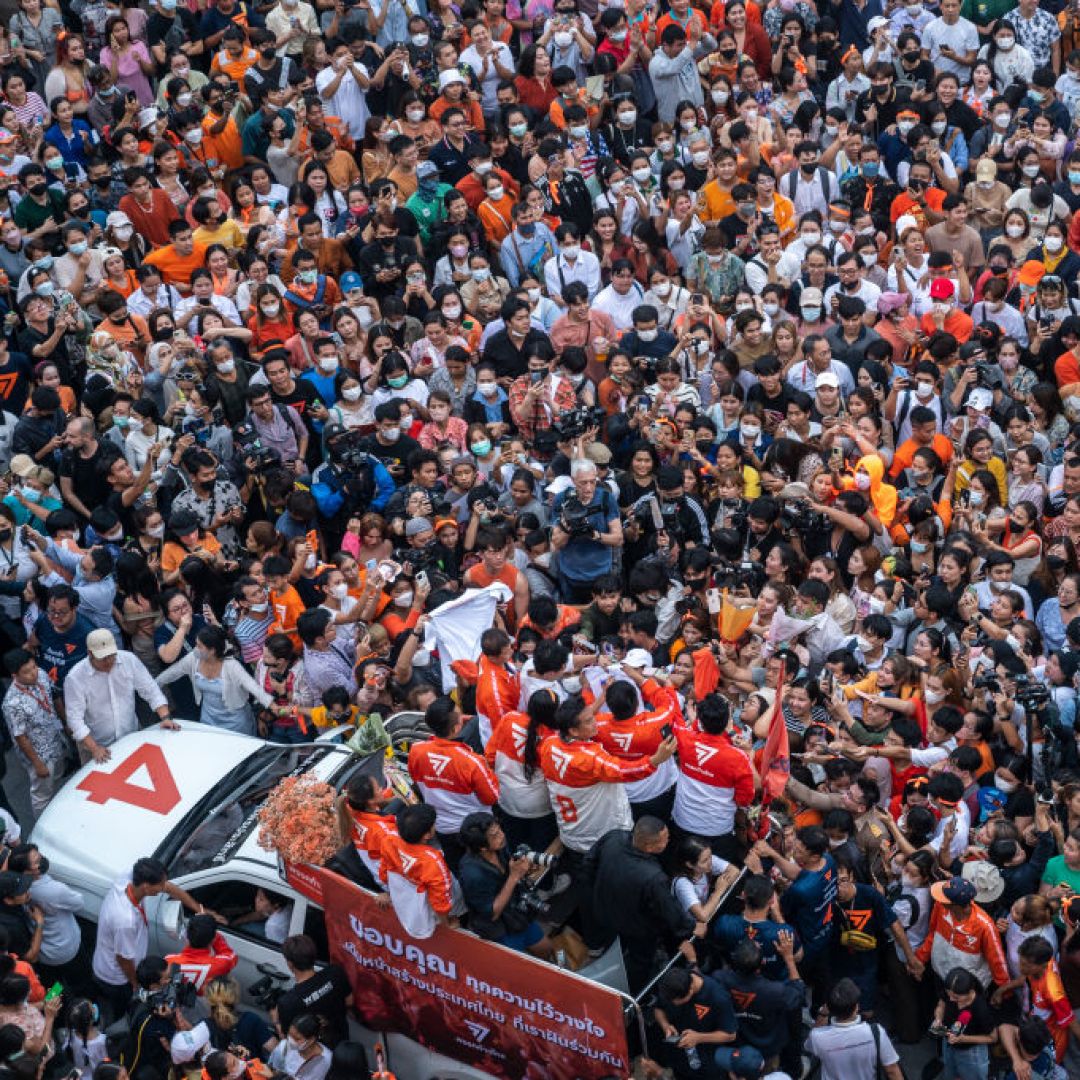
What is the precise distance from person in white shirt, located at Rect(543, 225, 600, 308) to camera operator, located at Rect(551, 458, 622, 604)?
289cm

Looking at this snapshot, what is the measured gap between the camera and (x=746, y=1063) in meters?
9.23

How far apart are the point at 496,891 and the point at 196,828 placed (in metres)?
2.46

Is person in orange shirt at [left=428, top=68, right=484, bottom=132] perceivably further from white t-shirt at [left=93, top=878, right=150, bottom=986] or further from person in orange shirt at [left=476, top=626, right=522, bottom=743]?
white t-shirt at [left=93, top=878, right=150, bottom=986]

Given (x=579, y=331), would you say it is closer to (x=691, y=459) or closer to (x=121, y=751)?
(x=691, y=459)

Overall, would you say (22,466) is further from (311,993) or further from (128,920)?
(311,993)

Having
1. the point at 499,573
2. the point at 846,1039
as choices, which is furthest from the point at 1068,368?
the point at 846,1039

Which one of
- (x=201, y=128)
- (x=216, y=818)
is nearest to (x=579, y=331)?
(x=201, y=128)

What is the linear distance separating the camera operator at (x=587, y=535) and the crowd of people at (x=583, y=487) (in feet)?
0.19

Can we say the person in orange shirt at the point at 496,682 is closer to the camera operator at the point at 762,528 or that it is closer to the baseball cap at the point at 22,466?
the camera operator at the point at 762,528

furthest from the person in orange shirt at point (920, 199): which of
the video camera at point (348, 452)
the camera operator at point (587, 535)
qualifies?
the video camera at point (348, 452)

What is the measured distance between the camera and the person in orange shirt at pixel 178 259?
50.3 feet

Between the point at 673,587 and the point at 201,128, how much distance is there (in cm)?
702

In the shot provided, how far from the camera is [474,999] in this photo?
969cm

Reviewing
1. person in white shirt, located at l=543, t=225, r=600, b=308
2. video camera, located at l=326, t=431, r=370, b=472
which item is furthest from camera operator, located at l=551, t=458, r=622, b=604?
person in white shirt, located at l=543, t=225, r=600, b=308
